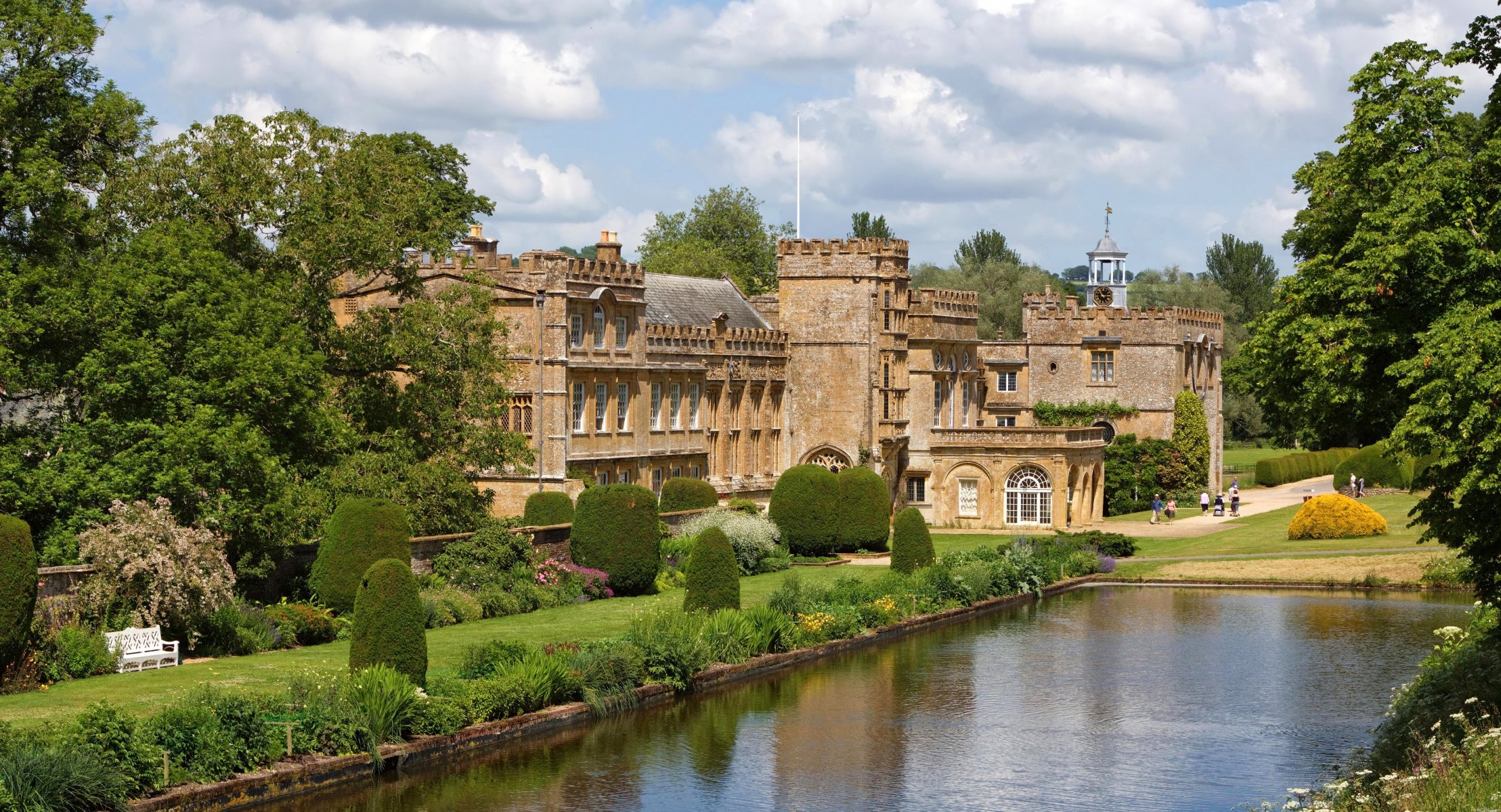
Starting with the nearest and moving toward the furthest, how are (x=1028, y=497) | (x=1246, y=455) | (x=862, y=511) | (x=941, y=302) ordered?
(x=862, y=511)
(x=1028, y=497)
(x=941, y=302)
(x=1246, y=455)

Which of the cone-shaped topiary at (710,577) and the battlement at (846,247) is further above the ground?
the battlement at (846,247)

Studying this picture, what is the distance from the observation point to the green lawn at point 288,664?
19741 millimetres

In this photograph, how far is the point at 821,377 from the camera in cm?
5303

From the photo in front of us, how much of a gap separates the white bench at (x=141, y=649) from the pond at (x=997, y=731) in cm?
532

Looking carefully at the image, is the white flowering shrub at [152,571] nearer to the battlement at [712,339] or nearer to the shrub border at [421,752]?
the shrub border at [421,752]

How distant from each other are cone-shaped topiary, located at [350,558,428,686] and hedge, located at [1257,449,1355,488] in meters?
52.7

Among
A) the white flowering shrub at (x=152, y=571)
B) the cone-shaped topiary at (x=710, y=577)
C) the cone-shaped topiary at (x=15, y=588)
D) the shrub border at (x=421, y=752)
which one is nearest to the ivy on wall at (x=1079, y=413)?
the shrub border at (x=421, y=752)

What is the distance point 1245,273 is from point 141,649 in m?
88.3

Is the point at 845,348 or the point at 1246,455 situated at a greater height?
the point at 845,348

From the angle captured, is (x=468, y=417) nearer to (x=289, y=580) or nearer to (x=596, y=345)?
(x=289, y=580)

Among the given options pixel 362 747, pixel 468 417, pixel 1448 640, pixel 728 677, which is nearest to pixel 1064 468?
pixel 468 417

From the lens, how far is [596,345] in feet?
147

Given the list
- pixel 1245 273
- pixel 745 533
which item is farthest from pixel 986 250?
pixel 745 533

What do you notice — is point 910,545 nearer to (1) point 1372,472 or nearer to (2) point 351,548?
(2) point 351,548
